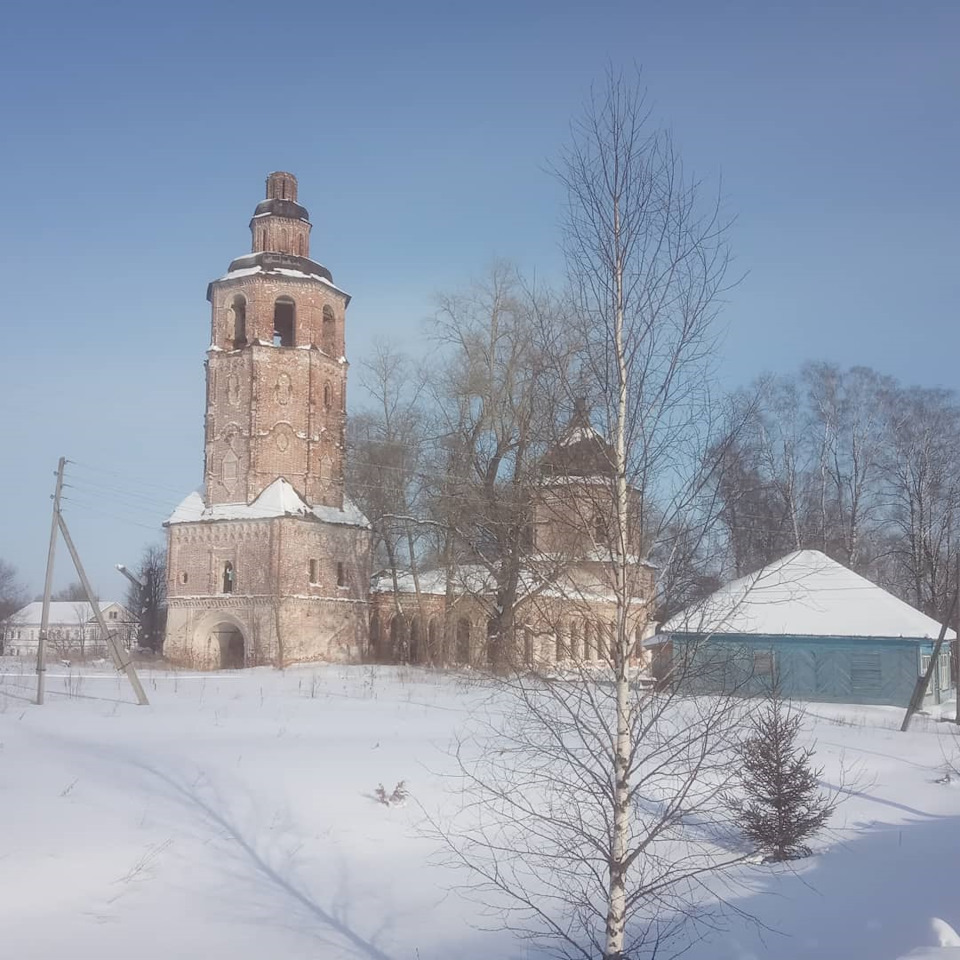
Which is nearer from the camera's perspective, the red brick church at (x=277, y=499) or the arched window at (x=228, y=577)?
the red brick church at (x=277, y=499)

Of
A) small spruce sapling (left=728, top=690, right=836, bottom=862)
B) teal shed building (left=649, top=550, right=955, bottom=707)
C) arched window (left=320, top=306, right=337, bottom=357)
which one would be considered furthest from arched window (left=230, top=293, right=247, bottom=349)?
small spruce sapling (left=728, top=690, right=836, bottom=862)

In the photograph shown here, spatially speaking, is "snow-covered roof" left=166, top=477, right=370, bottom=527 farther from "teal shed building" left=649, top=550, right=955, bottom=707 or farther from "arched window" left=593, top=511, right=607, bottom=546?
"arched window" left=593, top=511, right=607, bottom=546

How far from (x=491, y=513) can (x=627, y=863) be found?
313 cm

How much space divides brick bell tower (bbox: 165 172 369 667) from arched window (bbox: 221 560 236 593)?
3cm

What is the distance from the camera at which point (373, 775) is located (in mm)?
12250

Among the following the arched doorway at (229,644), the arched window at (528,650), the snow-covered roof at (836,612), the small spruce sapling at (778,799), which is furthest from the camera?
the arched doorway at (229,644)

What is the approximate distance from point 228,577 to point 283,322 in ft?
29.2

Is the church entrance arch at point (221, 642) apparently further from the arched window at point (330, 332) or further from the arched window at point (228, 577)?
the arched window at point (330, 332)

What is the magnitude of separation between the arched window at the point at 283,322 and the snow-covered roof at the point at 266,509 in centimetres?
522

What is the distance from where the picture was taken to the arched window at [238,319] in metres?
33.2

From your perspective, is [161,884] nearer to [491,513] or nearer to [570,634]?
[491,513]

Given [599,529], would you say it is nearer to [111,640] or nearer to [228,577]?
[111,640]

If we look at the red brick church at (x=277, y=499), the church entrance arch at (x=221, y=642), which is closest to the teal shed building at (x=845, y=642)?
the red brick church at (x=277, y=499)

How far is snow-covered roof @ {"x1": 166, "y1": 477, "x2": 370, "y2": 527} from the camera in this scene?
31375mm
